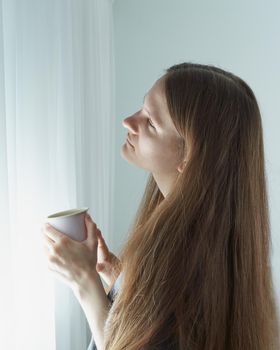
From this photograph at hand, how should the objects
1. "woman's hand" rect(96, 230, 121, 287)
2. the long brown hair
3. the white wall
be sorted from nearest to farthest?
the long brown hair
"woman's hand" rect(96, 230, 121, 287)
the white wall

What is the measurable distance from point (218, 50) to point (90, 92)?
0.73 m

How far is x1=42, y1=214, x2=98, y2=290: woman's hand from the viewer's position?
0.77 metres

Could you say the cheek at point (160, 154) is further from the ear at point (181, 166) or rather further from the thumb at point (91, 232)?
the thumb at point (91, 232)

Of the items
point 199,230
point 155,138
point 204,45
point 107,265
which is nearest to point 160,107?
point 155,138

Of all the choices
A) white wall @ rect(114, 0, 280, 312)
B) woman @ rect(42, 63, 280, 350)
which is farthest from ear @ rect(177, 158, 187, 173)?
white wall @ rect(114, 0, 280, 312)

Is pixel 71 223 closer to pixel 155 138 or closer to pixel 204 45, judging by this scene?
pixel 155 138

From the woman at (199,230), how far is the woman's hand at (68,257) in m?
0.07

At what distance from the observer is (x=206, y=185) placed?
0.75 meters

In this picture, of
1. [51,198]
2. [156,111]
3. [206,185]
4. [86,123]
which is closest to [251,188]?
[206,185]

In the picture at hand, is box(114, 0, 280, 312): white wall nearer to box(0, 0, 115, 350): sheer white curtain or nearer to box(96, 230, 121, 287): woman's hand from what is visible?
box(0, 0, 115, 350): sheer white curtain

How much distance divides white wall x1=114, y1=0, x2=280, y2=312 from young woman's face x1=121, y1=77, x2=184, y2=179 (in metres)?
0.89

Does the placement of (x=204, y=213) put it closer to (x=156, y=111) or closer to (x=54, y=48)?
(x=156, y=111)

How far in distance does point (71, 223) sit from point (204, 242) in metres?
0.24

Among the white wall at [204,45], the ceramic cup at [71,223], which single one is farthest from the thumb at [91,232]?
the white wall at [204,45]
